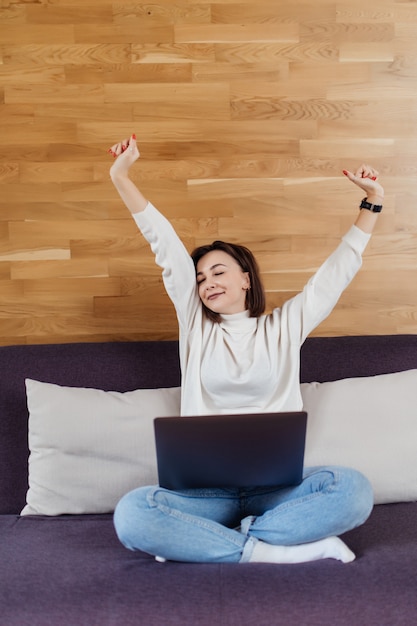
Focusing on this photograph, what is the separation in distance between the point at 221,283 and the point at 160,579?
2.93ft

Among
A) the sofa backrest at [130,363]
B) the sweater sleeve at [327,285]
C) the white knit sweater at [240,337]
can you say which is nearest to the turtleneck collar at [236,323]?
the white knit sweater at [240,337]

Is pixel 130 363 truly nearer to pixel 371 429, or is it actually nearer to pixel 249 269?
pixel 249 269

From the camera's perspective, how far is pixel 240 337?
224cm

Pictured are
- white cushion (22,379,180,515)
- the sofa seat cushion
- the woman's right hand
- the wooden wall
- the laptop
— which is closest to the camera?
the sofa seat cushion

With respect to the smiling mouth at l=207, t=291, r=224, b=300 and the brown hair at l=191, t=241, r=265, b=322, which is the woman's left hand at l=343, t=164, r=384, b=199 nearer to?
the brown hair at l=191, t=241, r=265, b=322

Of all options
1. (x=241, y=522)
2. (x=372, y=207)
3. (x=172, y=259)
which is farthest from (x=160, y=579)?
(x=372, y=207)

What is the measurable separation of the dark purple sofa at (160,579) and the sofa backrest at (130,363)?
14mm

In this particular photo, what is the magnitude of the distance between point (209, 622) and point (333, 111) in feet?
6.09

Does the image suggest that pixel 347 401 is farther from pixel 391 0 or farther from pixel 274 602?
pixel 391 0

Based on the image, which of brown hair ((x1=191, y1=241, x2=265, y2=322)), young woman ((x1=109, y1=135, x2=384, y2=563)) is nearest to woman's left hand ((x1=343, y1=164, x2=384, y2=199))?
young woman ((x1=109, y1=135, x2=384, y2=563))

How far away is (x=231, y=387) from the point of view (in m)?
2.15

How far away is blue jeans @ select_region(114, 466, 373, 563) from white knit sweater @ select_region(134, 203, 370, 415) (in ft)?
1.05

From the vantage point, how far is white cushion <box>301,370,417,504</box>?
2193 millimetres

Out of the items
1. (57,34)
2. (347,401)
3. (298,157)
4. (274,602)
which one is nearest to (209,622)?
(274,602)
